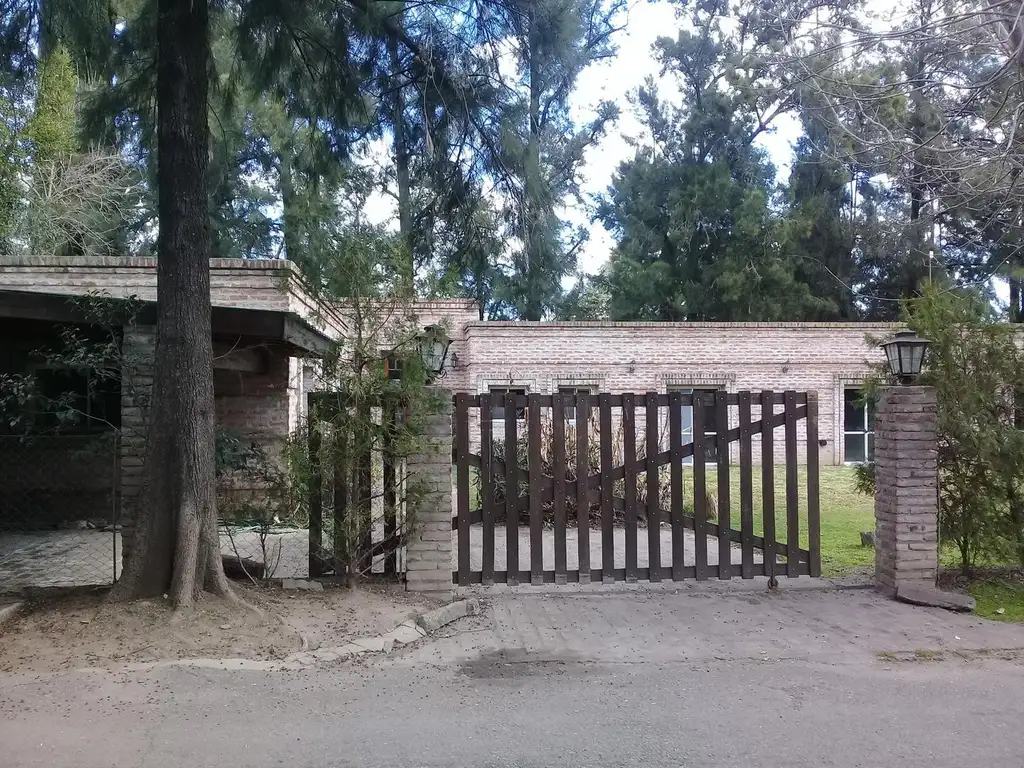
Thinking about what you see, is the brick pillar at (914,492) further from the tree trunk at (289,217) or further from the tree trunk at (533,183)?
the tree trunk at (289,217)

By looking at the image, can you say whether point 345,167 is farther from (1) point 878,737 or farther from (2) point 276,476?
(1) point 878,737

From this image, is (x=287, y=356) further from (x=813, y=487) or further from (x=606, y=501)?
(x=813, y=487)

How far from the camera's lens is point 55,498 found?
11.0 metres

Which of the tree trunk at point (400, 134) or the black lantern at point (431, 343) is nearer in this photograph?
the black lantern at point (431, 343)

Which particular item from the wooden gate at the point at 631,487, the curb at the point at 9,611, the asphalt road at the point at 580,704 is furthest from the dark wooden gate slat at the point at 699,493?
the curb at the point at 9,611

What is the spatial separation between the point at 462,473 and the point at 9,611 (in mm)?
3589

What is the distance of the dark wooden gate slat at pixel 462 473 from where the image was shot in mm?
6543

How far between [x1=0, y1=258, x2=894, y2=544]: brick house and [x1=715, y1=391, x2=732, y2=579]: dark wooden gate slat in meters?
1.82

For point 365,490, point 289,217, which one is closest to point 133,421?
point 365,490

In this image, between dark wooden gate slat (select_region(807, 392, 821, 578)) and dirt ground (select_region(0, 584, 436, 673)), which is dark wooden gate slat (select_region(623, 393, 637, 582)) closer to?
dark wooden gate slat (select_region(807, 392, 821, 578))

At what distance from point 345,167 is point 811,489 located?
19.7ft

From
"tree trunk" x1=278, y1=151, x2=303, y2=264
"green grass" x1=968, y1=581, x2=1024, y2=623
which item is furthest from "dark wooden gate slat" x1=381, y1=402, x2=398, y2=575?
"tree trunk" x1=278, y1=151, x2=303, y2=264

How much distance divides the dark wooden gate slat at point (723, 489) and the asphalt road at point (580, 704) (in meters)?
0.93

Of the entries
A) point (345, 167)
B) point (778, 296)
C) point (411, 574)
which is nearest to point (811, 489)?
point (411, 574)
